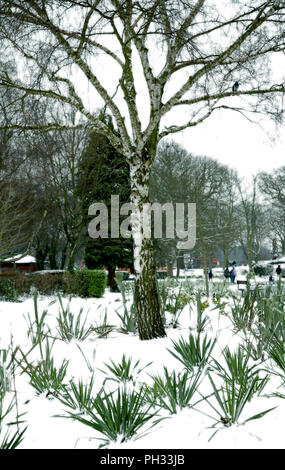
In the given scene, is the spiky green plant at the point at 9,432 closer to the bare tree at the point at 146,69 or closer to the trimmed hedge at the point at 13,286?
Answer: the bare tree at the point at 146,69

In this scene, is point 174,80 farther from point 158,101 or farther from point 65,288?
point 65,288

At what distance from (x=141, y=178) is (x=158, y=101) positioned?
51.3 inches

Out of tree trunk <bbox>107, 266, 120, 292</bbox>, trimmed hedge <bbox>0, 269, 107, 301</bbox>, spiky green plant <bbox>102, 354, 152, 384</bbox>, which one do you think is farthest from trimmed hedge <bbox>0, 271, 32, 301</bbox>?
spiky green plant <bbox>102, 354, 152, 384</bbox>

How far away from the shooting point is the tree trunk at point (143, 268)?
493 centimetres

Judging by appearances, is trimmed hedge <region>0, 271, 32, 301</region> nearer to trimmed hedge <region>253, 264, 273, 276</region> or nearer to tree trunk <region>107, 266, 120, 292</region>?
tree trunk <region>107, 266, 120, 292</region>

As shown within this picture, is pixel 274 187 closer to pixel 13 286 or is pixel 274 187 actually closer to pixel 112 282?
pixel 112 282

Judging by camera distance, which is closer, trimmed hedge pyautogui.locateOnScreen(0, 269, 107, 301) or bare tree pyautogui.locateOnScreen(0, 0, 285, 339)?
bare tree pyautogui.locateOnScreen(0, 0, 285, 339)

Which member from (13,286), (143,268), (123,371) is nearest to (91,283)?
(13,286)

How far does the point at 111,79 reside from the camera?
4574 millimetres

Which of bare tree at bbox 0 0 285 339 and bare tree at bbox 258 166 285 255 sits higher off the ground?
bare tree at bbox 258 166 285 255

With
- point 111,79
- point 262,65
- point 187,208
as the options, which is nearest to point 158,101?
point 111,79

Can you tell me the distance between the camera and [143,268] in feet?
16.5

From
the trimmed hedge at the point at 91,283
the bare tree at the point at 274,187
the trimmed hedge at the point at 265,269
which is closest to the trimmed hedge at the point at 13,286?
the trimmed hedge at the point at 91,283

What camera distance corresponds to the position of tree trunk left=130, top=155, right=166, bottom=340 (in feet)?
16.2
